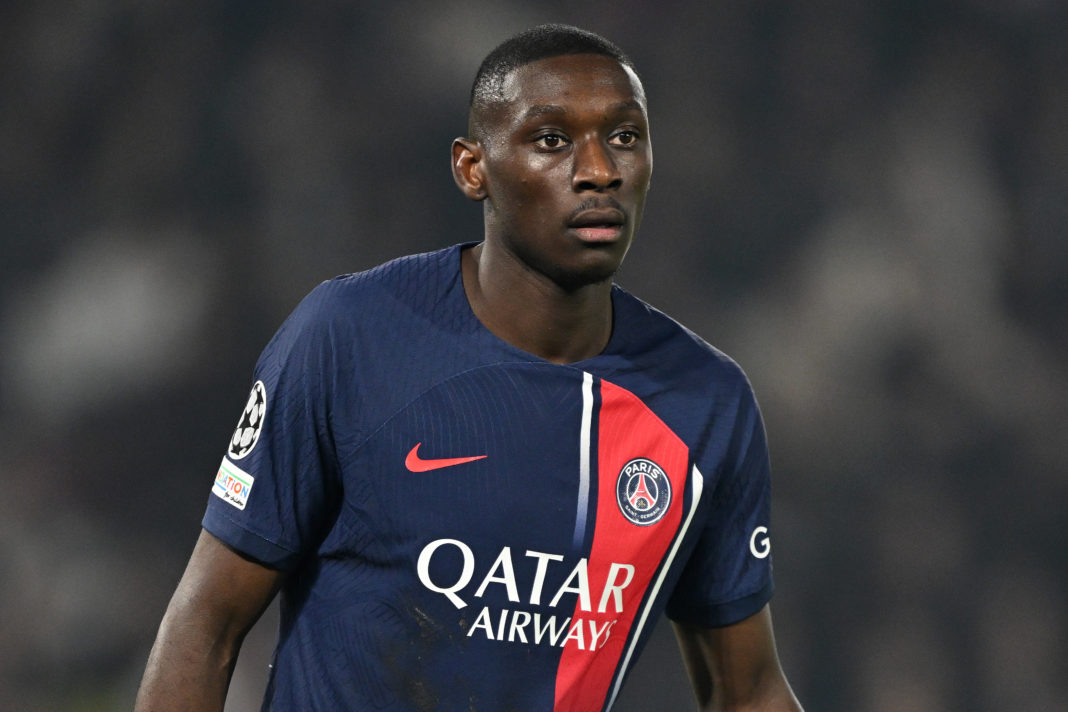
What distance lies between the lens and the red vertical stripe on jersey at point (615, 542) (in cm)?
224

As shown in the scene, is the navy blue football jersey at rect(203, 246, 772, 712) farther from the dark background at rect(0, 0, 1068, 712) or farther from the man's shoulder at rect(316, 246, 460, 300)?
the dark background at rect(0, 0, 1068, 712)

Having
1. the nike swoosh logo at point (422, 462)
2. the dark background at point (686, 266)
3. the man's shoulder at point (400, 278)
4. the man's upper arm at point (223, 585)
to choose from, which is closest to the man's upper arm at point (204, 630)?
the man's upper arm at point (223, 585)

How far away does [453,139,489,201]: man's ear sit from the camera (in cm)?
229

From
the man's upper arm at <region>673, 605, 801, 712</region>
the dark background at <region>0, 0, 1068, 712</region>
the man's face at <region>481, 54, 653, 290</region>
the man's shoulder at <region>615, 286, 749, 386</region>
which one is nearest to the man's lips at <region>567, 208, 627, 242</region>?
the man's face at <region>481, 54, 653, 290</region>

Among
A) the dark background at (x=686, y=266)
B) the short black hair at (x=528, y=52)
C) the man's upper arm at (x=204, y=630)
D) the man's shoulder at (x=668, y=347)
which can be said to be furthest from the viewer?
the dark background at (x=686, y=266)

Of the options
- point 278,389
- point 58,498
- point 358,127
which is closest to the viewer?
point 278,389

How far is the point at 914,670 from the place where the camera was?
4574mm

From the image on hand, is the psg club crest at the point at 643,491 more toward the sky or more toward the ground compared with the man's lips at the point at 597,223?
more toward the ground

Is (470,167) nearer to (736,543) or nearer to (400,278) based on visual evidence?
(400,278)

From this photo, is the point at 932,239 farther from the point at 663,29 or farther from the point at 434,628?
the point at 434,628

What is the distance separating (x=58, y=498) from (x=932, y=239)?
3.20 metres

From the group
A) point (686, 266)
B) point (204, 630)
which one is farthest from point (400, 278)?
point (686, 266)

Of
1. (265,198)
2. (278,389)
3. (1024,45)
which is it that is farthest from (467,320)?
(1024,45)

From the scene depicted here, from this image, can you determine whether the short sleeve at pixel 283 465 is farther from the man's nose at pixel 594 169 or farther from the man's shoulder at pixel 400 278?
the man's nose at pixel 594 169
